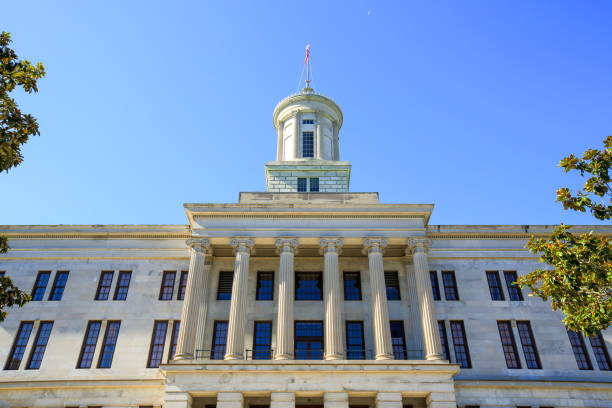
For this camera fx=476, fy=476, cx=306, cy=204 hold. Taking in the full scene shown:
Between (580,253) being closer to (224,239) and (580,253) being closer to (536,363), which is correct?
(536,363)

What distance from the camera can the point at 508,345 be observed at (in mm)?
31688

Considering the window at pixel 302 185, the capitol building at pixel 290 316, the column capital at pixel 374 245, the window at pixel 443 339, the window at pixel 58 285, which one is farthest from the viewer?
the window at pixel 302 185

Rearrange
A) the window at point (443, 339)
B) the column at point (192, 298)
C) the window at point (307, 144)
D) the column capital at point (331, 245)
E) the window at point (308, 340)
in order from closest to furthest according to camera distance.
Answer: the column at point (192, 298) → the window at point (308, 340) → the window at point (443, 339) → the column capital at point (331, 245) → the window at point (307, 144)

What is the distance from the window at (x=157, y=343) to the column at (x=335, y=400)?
11.6 metres

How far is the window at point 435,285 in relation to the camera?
33.4 metres

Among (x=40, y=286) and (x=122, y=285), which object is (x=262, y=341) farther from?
(x=40, y=286)

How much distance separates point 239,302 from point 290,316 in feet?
10.9

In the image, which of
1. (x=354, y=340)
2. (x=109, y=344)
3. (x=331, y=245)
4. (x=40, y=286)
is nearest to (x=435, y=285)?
(x=354, y=340)

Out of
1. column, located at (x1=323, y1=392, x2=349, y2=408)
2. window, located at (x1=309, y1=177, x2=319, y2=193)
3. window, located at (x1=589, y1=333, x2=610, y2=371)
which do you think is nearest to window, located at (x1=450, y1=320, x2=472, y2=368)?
window, located at (x1=589, y1=333, x2=610, y2=371)

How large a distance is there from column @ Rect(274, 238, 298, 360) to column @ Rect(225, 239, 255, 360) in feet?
6.98

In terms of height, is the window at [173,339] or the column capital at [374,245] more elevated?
the column capital at [374,245]

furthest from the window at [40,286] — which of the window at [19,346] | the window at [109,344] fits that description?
the window at [109,344]

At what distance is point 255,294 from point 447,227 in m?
14.9

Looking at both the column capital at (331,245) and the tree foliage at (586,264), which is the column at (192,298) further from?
the tree foliage at (586,264)
